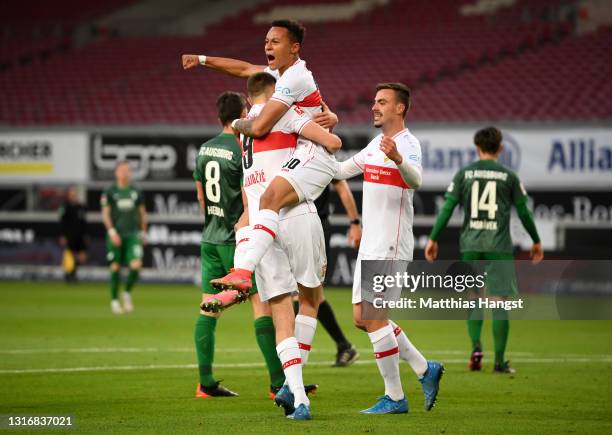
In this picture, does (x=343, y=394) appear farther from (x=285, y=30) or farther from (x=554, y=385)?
(x=285, y=30)

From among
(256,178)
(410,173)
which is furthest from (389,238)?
(256,178)

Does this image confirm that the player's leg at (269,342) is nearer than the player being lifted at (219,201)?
Yes

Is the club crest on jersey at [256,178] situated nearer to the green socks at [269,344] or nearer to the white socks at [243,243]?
the white socks at [243,243]

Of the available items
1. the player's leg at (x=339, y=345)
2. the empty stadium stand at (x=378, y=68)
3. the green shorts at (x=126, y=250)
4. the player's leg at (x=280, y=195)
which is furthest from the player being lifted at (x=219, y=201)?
the empty stadium stand at (x=378, y=68)

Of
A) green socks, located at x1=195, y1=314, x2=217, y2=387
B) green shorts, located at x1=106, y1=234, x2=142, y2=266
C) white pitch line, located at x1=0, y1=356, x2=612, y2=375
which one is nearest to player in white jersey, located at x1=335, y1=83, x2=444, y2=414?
green socks, located at x1=195, y1=314, x2=217, y2=387

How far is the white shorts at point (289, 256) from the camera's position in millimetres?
7504

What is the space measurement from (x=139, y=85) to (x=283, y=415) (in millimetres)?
25639

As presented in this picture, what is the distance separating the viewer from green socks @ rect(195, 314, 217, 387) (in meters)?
8.91

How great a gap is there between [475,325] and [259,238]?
443 cm

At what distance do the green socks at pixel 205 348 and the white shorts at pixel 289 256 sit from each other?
1581 millimetres

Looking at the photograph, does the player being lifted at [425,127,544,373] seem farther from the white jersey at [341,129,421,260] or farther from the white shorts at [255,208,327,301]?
the white shorts at [255,208,327,301]

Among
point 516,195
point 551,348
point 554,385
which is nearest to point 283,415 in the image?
point 554,385

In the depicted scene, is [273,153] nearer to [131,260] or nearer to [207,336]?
[207,336]

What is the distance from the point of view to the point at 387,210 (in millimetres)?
7969
